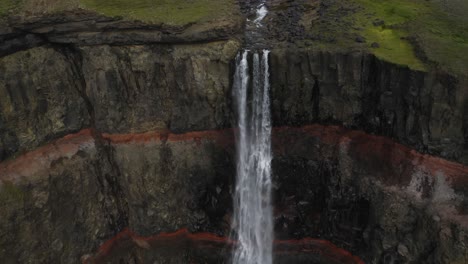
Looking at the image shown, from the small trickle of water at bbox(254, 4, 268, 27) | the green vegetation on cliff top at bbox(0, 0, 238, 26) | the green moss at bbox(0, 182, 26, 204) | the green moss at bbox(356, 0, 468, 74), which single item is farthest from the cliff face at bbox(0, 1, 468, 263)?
the small trickle of water at bbox(254, 4, 268, 27)

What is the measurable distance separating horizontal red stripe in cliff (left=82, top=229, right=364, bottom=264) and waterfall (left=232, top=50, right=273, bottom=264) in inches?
51.6

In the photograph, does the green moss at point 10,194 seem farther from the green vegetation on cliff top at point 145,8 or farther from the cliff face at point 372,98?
the cliff face at point 372,98

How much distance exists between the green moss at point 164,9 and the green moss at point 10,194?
14.3m

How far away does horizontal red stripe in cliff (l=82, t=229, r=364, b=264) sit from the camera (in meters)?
33.7

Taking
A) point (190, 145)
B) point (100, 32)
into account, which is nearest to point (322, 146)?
point (190, 145)

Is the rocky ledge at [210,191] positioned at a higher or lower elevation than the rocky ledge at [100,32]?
lower

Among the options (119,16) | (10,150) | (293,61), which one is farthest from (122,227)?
(293,61)

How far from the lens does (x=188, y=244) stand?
34969 mm

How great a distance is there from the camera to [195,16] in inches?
1335

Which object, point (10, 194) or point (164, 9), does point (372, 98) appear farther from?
point (10, 194)

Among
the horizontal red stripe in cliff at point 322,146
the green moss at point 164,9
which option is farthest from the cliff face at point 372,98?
the green moss at point 164,9

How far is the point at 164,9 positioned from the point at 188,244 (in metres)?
19.4

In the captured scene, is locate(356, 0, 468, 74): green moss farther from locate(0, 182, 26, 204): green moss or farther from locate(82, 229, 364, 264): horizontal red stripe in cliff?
locate(0, 182, 26, 204): green moss

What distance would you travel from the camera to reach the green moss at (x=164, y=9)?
32531mm
